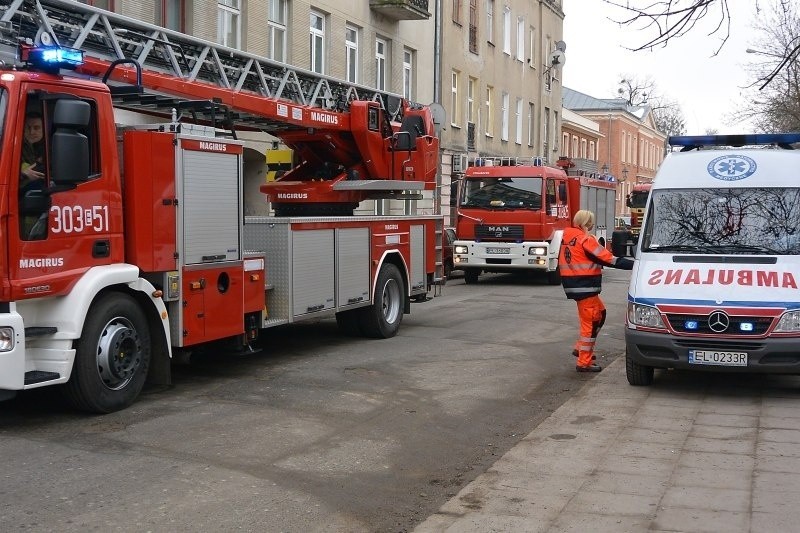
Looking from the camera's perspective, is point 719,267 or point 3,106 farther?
point 719,267

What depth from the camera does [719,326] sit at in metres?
8.40

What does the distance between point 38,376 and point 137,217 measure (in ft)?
5.20

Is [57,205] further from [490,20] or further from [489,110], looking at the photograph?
[490,20]

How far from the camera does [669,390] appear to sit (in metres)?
9.09

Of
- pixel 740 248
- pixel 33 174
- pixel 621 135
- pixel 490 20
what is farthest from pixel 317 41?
pixel 621 135

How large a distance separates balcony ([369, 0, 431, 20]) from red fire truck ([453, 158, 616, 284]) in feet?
20.2

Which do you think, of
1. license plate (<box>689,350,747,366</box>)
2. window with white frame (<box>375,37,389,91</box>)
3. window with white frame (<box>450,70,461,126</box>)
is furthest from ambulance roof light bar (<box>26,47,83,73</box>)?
window with white frame (<box>450,70,461,126</box>)

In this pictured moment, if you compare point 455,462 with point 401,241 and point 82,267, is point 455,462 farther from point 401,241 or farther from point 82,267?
point 401,241

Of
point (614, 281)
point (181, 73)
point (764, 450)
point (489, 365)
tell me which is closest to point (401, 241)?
point (489, 365)

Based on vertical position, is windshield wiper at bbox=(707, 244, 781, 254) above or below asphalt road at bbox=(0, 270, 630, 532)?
above

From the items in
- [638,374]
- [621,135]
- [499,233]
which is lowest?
[638,374]

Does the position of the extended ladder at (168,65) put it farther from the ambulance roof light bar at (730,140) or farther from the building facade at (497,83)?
the building facade at (497,83)

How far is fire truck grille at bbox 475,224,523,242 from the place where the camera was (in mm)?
21328

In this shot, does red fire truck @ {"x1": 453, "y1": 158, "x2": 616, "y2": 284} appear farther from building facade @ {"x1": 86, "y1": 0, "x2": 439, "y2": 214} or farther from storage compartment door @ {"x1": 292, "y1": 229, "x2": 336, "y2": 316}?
storage compartment door @ {"x1": 292, "y1": 229, "x2": 336, "y2": 316}
